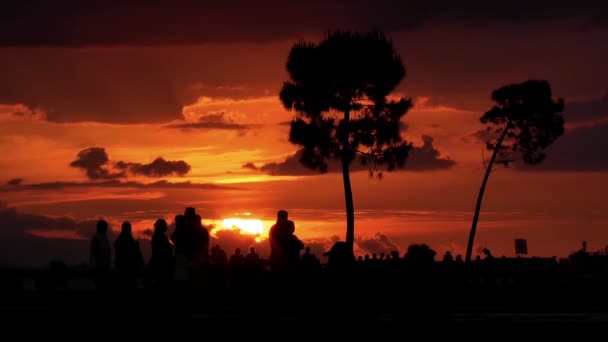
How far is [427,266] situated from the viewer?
14.2 meters

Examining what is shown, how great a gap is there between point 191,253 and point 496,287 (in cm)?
2379

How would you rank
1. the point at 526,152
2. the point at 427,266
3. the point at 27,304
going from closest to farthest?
the point at 427,266, the point at 27,304, the point at 526,152

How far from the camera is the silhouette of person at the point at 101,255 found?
74.2ft

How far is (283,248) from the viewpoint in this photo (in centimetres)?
2061

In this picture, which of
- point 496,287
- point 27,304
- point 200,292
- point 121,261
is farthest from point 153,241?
point 496,287

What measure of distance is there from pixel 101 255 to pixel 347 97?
30.3 meters

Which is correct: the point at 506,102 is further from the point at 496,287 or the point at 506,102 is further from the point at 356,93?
the point at 496,287

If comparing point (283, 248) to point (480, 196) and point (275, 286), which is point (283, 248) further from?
point (480, 196)

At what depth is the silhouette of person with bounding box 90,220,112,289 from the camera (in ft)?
74.2

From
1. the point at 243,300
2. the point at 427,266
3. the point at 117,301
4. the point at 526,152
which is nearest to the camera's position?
the point at 427,266

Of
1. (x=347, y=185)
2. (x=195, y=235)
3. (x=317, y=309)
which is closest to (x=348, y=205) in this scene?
(x=347, y=185)

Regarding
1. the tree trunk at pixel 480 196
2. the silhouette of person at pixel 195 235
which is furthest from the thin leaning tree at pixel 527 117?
the silhouette of person at pixel 195 235

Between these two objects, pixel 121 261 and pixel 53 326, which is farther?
pixel 121 261

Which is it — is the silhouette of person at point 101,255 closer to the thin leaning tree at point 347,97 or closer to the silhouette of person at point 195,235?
the silhouette of person at point 195,235
